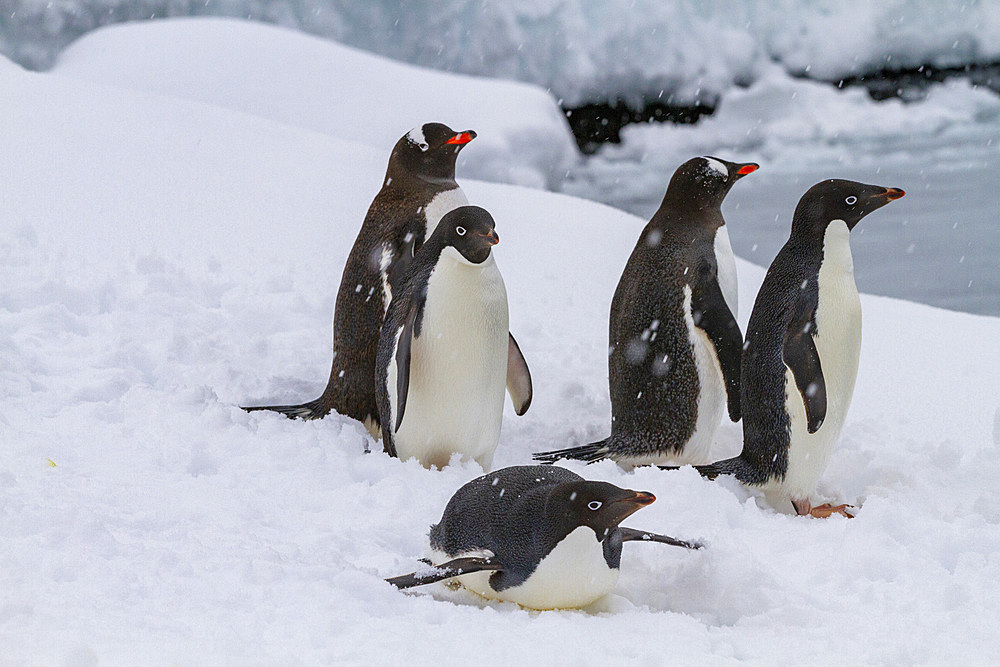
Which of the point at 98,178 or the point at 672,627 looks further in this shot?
the point at 98,178

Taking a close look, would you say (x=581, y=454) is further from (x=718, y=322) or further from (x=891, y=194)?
(x=891, y=194)

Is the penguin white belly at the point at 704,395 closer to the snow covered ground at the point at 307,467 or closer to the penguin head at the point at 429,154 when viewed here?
the snow covered ground at the point at 307,467

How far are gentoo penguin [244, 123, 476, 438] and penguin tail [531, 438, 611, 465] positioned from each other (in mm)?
510

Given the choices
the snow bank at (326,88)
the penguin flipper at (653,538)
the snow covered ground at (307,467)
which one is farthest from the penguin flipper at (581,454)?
the snow bank at (326,88)

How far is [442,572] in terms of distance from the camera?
1730 millimetres

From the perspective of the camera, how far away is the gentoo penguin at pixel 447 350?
2.56m

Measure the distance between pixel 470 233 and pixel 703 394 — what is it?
0.86 m

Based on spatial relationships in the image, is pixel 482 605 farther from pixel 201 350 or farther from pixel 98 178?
pixel 98 178

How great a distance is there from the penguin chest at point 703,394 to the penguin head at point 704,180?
0.92ft

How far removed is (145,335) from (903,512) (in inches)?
91.9

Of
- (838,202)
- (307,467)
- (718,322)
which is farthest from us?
(718,322)

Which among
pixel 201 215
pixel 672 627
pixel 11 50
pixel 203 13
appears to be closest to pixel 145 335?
pixel 201 215

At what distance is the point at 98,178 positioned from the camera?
451cm

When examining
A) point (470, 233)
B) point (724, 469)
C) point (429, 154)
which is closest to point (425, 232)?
point (429, 154)
